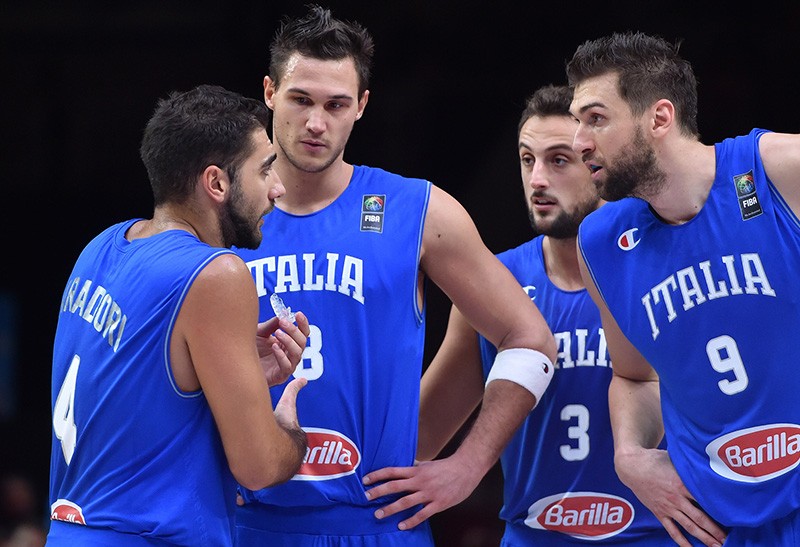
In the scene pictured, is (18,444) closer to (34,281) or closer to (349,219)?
(34,281)

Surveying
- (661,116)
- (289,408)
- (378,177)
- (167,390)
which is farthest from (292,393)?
(661,116)

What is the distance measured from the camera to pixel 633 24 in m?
8.70

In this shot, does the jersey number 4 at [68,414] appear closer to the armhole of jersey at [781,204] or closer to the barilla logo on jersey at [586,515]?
the barilla logo on jersey at [586,515]

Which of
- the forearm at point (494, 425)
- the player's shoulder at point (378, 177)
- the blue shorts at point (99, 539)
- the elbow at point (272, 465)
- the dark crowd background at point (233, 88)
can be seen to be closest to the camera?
the blue shorts at point (99, 539)

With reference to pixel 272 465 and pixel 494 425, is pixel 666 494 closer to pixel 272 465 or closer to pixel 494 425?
pixel 494 425

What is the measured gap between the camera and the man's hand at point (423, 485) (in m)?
3.47

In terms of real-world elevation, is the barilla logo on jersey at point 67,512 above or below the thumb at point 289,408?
below

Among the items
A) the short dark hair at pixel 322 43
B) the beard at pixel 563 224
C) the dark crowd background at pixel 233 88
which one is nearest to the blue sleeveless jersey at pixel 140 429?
the short dark hair at pixel 322 43

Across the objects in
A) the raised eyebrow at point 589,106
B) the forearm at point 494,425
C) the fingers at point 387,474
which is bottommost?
the fingers at point 387,474

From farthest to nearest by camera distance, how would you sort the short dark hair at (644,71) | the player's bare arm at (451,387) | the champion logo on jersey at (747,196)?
the player's bare arm at (451,387), the short dark hair at (644,71), the champion logo on jersey at (747,196)

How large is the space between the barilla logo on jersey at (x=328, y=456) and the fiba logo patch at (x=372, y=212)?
2.25 feet

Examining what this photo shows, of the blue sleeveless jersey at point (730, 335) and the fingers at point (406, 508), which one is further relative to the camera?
the fingers at point (406, 508)

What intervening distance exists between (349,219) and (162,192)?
84 centimetres

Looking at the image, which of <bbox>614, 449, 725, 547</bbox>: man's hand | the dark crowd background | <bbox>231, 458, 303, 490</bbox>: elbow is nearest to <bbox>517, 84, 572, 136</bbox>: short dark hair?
<bbox>614, 449, 725, 547</bbox>: man's hand
